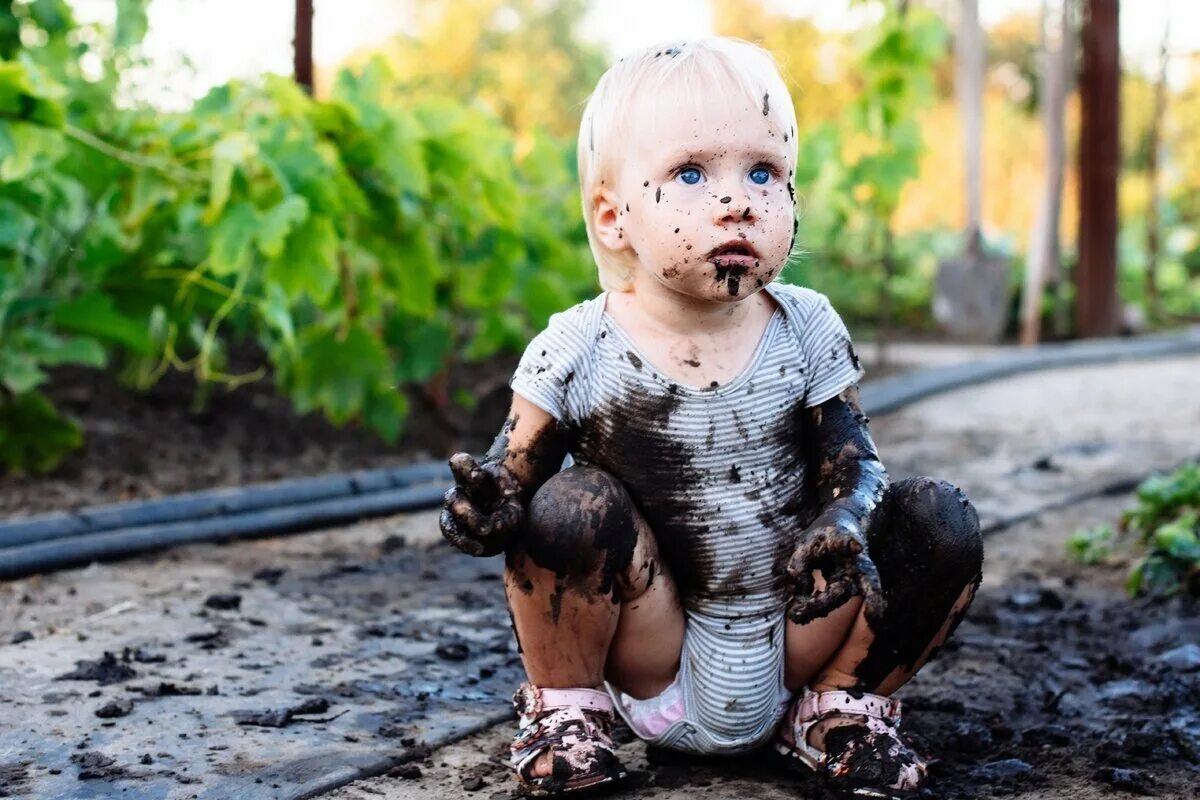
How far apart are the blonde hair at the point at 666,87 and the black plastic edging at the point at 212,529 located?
1.64m

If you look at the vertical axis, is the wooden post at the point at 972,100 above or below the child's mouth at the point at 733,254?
above

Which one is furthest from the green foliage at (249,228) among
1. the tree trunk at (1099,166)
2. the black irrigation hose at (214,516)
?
the tree trunk at (1099,166)

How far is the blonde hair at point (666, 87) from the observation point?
1757 mm

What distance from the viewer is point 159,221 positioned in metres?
3.76

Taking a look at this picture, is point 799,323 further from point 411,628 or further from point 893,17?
point 893,17

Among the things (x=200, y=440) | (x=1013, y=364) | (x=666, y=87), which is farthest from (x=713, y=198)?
(x=1013, y=364)

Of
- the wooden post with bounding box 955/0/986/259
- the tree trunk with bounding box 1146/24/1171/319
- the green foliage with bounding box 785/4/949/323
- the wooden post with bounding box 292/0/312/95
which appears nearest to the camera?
the wooden post with bounding box 292/0/312/95

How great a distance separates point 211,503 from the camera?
3.48 meters

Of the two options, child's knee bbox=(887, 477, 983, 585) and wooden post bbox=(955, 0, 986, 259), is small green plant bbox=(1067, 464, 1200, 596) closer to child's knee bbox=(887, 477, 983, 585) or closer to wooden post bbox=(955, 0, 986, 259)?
child's knee bbox=(887, 477, 983, 585)

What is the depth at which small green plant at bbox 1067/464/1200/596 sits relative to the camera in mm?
2828

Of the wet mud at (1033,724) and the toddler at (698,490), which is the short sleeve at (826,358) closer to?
the toddler at (698,490)

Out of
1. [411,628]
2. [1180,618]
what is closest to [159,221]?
[411,628]

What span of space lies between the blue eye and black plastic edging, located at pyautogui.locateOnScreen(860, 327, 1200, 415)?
3729 millimetres

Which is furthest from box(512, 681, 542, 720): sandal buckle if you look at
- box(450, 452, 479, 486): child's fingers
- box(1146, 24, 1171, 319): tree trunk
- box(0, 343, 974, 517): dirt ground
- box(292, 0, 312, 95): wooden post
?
box(1146, 24, 1171, 319): tree trunk
